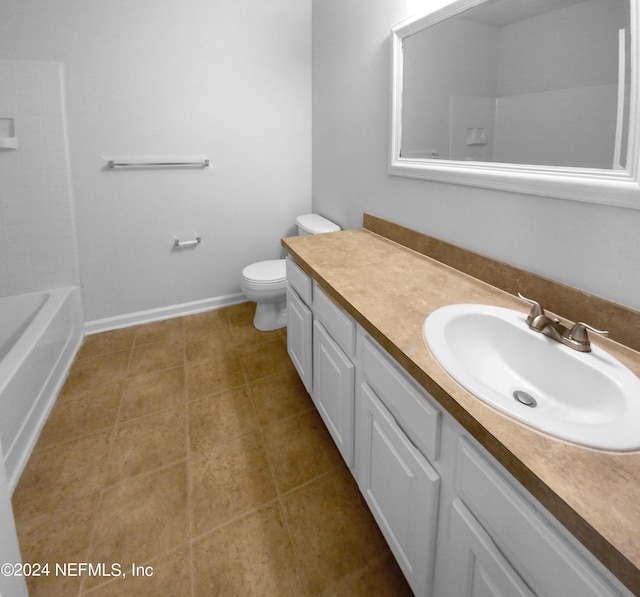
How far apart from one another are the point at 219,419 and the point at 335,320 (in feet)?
2.95

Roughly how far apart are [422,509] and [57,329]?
83.4 inches

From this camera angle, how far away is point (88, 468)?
1552 millimetres

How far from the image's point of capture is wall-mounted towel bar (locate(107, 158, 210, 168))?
2377 millimetres

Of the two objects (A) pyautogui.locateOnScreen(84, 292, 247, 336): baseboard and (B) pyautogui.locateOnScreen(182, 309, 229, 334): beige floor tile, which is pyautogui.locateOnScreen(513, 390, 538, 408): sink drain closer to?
(B) pyautogui.locateOnScreen(182, 309, 229, 334): beige floor tile

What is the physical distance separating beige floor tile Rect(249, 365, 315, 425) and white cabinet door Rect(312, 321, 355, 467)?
0.28m

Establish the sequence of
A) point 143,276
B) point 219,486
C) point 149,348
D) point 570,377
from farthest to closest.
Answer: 1. point 143,276
2. point 149,348
3. point 219,486
4. point 570,377

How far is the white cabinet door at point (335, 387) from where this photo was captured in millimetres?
1305

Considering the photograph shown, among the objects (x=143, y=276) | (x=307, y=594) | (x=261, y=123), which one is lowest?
(x=307, y=594)

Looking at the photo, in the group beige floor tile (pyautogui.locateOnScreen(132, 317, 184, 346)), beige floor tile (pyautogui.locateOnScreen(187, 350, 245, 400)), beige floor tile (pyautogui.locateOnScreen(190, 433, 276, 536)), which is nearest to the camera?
beige floor tile (pyautogui.locateOnScreen(190, 433, 276, 536))

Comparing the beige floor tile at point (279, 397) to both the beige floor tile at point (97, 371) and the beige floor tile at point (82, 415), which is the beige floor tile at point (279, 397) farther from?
the beige floor tile at point (97, 371)

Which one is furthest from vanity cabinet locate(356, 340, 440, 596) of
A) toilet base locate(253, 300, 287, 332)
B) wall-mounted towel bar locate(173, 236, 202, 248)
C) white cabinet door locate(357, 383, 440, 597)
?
wall-mounted towel bar locate(173, 236, 202, 248)

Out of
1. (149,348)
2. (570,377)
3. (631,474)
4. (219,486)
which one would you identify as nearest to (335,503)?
(219,486)

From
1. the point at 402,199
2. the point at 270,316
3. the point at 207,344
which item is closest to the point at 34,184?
the point at 207,344

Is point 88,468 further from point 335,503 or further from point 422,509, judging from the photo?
point 422,509
